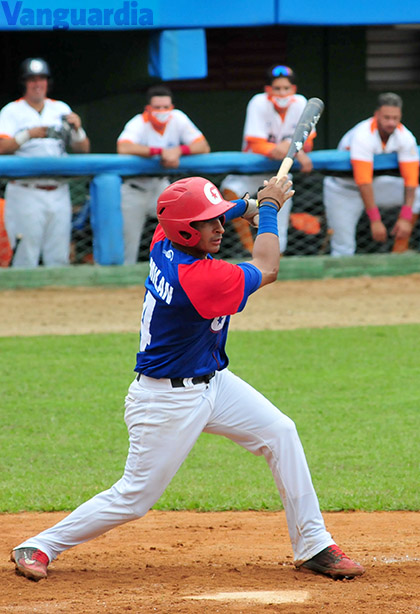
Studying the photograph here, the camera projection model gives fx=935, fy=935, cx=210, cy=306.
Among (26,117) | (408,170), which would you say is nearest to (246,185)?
(408,170)

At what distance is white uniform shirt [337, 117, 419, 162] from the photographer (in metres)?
8.92

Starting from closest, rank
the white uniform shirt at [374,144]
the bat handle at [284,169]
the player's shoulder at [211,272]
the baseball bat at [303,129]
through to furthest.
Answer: the player's shoulder at [211,272] → the bat handle at [284,169] → the baseball bat at [303,129] → the white uniform shirt at [374,144]

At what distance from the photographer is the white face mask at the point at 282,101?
8734 mm

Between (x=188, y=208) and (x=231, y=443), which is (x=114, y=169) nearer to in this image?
(x=231, y=443)

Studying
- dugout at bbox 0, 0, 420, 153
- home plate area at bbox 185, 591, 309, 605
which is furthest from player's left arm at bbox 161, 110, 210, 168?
home plate area at bbox 185, 591, 309, 605

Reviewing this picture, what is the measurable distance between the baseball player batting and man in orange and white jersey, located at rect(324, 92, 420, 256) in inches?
217

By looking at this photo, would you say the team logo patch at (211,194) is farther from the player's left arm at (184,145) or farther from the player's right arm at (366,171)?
the player's right arm at (366,171)

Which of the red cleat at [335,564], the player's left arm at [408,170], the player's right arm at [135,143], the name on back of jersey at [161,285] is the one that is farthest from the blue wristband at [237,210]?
the player's left arm at [408,170]

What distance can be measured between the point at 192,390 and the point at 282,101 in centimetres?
578

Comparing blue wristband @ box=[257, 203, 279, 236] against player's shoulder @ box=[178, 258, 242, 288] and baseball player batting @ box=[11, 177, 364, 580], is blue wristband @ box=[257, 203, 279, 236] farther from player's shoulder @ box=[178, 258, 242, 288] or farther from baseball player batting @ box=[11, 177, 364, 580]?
player's shoulder @ box=[178, 258, 242, 288]

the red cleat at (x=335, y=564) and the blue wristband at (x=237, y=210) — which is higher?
the blue wristband at (x=237, y=210)

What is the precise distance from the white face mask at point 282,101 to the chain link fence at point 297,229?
68 centimetres

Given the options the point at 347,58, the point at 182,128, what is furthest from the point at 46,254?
the point at 347,58

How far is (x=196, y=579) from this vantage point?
141 inches
